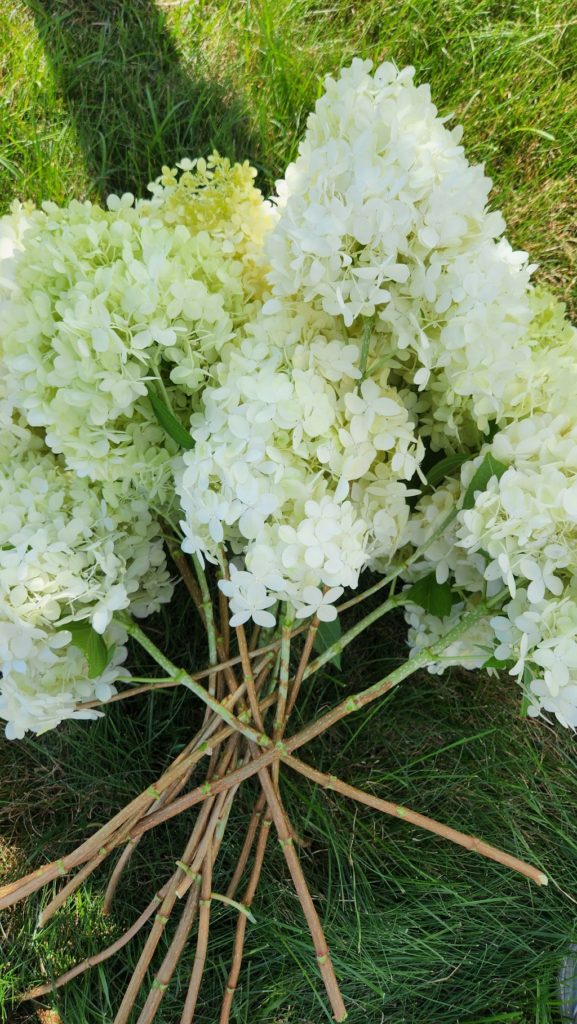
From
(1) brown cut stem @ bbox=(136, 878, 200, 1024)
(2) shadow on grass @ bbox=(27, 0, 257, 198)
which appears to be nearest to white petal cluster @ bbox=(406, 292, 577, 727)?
(1) brown cut stem @ bbox=(136, 878, 200, 1024)

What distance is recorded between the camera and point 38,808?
1.28 meters

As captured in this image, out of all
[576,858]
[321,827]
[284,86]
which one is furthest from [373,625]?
[284,86]

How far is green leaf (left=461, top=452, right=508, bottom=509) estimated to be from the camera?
30.9 inches

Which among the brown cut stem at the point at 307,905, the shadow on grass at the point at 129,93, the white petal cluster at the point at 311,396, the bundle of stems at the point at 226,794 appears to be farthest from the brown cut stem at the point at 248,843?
the shadow on grass at the point at 129,93

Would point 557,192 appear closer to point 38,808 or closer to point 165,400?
point 165,400

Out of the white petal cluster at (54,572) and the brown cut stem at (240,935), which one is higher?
the white petal cluster at (54,572)

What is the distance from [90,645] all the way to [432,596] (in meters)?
0.38

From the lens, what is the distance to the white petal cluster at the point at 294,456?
2.40 ft

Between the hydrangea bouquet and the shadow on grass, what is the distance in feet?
1.42

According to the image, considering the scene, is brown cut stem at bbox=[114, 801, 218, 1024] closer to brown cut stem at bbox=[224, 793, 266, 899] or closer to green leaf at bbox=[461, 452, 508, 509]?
brown cut stem at bbox=[224, 793, 266, 899]

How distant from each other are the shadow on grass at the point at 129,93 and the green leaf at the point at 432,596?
82cm

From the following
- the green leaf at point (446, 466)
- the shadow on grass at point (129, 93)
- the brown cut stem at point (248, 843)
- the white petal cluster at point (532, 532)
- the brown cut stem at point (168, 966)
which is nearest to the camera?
the white petal cluster at point (532, 532)

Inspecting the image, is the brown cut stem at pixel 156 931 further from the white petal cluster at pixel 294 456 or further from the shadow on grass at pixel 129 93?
the shadow on grass at pixel 129 93

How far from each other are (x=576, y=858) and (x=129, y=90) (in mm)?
1398
